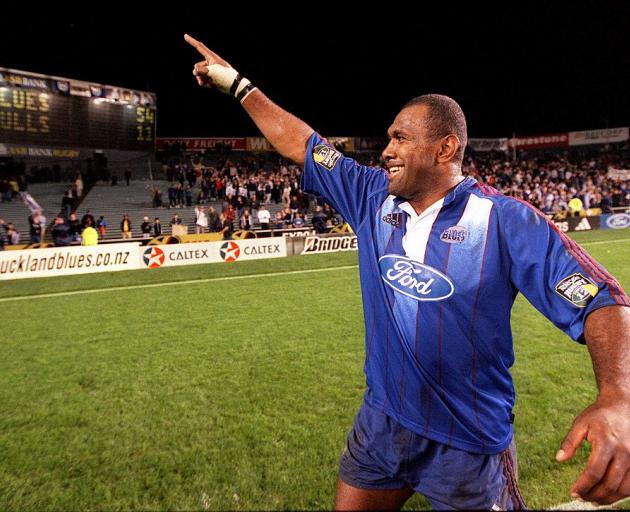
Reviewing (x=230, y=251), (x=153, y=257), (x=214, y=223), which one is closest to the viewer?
(x=153, y=257)

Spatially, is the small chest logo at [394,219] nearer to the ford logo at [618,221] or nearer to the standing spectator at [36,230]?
the standing spectator at [36,230]

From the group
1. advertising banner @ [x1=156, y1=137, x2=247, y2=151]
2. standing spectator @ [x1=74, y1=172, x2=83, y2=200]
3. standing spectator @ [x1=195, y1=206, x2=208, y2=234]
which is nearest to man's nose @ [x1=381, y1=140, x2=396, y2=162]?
standing spectator @ [x1=195, y1=206, x2=208, y2=234]

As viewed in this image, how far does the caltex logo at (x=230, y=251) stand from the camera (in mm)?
16531

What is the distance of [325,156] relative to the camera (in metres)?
2.51

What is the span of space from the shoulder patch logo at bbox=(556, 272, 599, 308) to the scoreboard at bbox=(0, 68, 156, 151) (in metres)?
23.9

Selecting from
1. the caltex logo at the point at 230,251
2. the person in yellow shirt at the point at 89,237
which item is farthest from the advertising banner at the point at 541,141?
the person in yellow shirt at the point at 89,237

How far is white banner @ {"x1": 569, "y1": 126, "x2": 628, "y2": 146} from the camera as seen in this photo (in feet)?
127

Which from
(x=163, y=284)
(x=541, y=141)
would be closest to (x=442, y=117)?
(x=163, y=284)

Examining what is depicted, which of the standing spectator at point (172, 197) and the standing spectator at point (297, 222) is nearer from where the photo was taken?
the standing spectator at point (297, 222)

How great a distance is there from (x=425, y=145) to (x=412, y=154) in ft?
0.22

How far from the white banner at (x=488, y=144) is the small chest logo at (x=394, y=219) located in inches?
1554

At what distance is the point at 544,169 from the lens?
3541cm

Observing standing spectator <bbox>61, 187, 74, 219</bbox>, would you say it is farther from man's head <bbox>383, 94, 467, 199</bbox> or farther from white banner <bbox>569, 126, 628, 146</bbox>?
white banner <bbox>569, 126, 628, 146</bbox>

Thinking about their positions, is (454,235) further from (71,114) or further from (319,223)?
(71,114)
